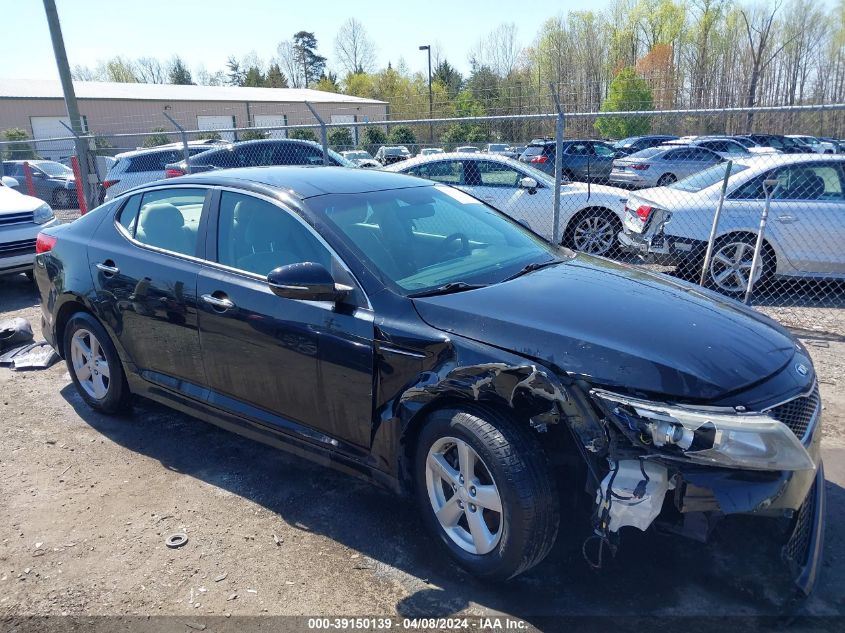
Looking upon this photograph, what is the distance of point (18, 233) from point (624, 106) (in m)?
25.9

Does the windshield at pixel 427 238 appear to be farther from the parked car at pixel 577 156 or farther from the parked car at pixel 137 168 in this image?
the parked car at pixel 577 156

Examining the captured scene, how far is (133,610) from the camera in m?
2.81

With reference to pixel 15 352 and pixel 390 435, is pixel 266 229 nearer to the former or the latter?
pixel 390 435

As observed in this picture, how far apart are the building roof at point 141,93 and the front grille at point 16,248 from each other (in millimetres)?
27750

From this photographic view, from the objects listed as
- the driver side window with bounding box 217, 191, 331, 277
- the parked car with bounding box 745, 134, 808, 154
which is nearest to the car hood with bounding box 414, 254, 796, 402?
the driver side window with bounding box 217, 191, 331, 277

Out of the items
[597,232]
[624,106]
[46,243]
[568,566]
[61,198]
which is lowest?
[568,566]

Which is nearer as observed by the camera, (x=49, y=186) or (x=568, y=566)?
(x=568, y=566)

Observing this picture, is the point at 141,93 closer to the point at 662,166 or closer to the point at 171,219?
the point at 662,166

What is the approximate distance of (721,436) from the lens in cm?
236

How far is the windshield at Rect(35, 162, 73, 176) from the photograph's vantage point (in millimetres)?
19234

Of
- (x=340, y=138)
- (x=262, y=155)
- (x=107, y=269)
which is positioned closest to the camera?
(x=107, y=269)

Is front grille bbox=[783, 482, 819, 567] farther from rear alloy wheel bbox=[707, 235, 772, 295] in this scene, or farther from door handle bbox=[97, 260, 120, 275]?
rear alloy wheel bbox=[707, 235, 772, 295]

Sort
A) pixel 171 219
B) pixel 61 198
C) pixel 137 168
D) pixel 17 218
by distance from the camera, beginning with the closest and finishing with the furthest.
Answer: pixel 171 219, pixel 17 218, pixel 137 168, pixel 61 198

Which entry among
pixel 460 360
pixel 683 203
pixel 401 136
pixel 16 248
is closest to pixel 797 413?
pixel 460 360
